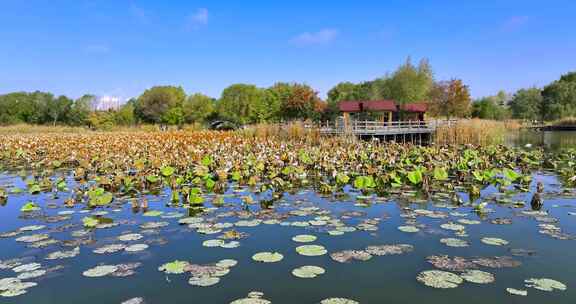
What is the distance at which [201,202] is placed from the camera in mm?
8422

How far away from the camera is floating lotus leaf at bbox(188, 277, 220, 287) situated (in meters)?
4.54

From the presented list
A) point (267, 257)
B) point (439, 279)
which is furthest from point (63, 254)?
point (439, 279)

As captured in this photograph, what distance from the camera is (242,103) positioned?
6431cm

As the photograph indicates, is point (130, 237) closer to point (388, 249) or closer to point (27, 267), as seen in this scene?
point (27, 267)

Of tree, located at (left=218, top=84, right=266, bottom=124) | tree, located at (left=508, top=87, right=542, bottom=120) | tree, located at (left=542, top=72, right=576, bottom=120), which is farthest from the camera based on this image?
tree, located at (left=508, top=87, right=542, bottom=120)

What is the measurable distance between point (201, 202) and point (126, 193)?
256 centimetres

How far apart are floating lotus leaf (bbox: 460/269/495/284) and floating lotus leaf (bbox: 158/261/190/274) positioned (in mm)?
3402

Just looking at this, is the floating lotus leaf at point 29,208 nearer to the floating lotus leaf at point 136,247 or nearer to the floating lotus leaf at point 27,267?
the floating lotus leaf at point 27,267

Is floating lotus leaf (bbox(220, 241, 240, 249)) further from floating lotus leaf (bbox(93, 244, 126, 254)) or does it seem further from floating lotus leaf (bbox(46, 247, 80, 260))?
floating lotus leaf (bbox(46, 247, 80, 260))

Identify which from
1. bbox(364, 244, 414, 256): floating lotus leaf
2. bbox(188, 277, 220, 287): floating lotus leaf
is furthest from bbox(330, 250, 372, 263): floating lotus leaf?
bbox(188, 277, 220, 287): floating lotus leaf

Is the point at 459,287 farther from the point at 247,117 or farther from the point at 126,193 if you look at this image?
the point at 247,117

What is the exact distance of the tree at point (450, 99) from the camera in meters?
53.8

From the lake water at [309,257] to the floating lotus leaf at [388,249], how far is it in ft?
0.33

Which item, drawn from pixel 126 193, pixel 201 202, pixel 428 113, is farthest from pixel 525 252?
pixel 428 113
